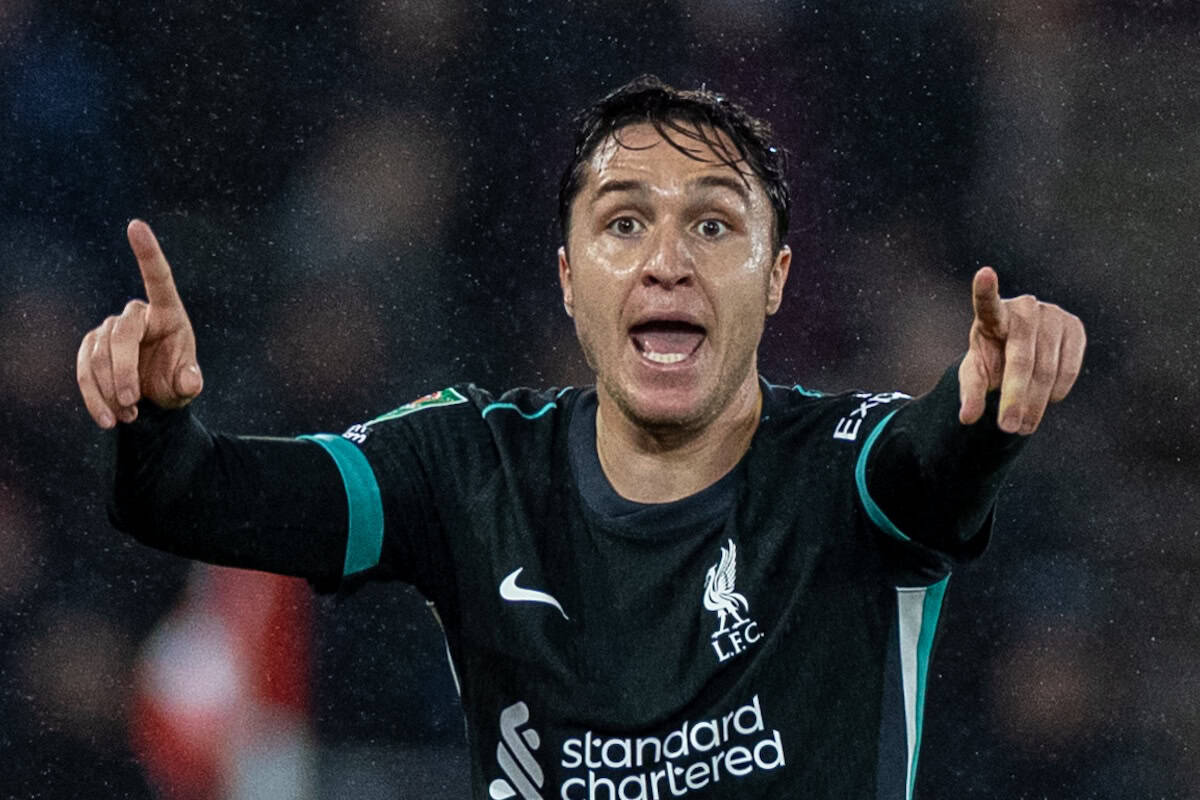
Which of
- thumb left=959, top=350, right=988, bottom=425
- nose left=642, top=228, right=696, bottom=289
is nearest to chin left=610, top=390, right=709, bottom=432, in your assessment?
nose left=642, top=228, right=696, bottom=289

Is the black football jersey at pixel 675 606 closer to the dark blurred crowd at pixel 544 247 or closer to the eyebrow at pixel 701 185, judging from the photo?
the eyebrow at pixel 701 185

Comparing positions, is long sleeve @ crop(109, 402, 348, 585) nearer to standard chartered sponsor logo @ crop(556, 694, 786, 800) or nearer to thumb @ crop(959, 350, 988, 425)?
standard chartered sponsor logo @ crop(556, 694, 786, 800)

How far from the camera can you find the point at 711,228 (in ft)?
5.08

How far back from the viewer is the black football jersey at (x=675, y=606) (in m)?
1.42

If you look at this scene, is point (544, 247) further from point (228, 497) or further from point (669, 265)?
point (228, 497)

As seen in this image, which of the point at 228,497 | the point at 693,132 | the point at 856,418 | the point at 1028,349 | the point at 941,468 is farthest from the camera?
the point at 693,132

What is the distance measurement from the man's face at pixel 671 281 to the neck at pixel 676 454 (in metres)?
0.02

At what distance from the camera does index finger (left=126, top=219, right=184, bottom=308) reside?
1228 millimetres

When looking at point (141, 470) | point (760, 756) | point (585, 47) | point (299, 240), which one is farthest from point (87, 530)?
point (760, 756)

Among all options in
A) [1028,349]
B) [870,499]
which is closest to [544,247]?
[870,499]

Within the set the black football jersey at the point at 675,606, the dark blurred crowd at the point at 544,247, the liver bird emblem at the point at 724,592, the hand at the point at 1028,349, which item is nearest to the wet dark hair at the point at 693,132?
the black football jersey at the point at 675,606

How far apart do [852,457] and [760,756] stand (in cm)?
28

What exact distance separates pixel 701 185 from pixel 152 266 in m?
0.55

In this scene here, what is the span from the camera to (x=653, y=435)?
5.07 ft
